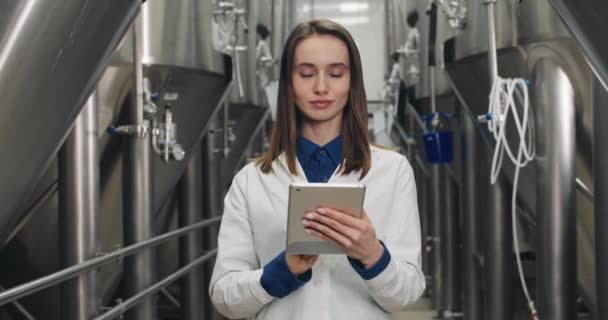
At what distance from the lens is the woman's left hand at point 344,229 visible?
0.94 m

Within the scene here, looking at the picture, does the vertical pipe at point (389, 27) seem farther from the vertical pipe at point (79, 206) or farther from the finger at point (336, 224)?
the finger at point (336, 224)

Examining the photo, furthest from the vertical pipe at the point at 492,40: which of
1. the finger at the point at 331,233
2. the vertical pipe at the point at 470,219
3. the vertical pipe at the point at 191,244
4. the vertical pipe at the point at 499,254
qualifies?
the vertical pipe at the point at 191,244

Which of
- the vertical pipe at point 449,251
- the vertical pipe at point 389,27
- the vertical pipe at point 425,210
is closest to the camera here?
the vertical pipe at point 449,251

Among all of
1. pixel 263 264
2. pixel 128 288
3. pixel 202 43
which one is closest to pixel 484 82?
pixel 202 43

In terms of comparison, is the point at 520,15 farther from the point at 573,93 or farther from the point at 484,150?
the point at 484,150

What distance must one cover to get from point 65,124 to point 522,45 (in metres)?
1.52

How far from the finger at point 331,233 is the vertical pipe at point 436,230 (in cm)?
342

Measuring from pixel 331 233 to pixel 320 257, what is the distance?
0.42 feet

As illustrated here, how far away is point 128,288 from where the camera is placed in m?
2.52

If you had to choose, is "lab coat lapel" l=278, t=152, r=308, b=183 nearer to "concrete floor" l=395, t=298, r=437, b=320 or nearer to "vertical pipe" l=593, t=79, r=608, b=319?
"vertical pipe" l=593, t=79, r=608, b=319

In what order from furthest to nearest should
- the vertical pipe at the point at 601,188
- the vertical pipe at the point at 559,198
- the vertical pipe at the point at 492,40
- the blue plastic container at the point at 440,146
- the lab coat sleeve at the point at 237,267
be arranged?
the blue plastic container at the point at 440,146
the vertical pipe at the point at 492,40
the vertical pipe at the point at 559,198
the vertical pipe at the point at 601,188
the lab coat sleeve at the point at 237,267

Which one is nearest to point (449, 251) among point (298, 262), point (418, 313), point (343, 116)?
point (418, 313)

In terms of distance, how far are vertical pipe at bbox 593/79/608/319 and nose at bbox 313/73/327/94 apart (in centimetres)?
91

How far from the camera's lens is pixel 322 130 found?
3.63 feet
